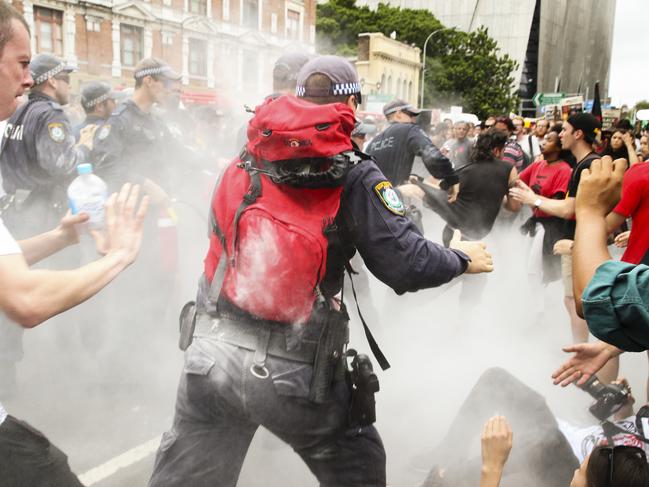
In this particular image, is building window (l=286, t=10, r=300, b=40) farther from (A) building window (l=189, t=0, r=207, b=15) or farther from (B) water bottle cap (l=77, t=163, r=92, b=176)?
(B) water bottle cap (l=77, t=163, r=92, b=176)

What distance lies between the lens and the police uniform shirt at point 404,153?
476 centimetres

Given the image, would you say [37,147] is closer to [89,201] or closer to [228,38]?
[89,201]

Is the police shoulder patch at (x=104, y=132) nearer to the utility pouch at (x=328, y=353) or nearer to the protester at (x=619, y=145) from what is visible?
the utility pouch at (x=328, y=353)

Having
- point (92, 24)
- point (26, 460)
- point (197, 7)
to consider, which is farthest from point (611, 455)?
point (92, 24)

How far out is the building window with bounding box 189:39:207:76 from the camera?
10.1 metres

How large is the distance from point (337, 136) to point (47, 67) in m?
2.65

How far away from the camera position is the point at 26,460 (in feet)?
5.41

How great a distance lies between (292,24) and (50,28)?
18.1 meters

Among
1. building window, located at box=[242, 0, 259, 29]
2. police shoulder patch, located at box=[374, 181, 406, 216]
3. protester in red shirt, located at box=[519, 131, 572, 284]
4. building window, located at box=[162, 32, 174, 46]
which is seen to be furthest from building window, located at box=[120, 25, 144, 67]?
police shoulder patch, located at box=[374, 181, 406, 216]

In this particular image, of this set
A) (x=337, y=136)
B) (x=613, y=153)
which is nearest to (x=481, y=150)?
(x=613, y=153)

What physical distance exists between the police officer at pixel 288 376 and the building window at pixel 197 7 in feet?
27.0

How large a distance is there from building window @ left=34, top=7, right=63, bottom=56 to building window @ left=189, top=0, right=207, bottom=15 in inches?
563

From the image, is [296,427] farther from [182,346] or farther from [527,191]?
[527,191]

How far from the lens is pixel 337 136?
5.78ft
